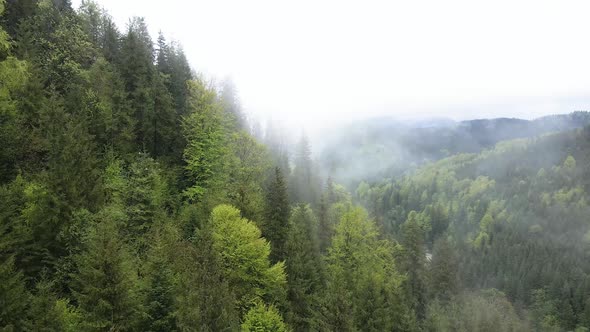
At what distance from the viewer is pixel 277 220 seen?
3206 centimetres

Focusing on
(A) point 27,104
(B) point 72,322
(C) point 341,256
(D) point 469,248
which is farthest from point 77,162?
(D) point 469,248

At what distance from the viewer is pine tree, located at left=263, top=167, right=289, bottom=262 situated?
103ft

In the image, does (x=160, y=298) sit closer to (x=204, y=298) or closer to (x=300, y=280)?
(x=204, y=298)

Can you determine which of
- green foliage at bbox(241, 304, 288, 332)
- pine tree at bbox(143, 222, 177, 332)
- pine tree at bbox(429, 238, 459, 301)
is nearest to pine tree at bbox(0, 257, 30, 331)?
pine tree at bbox(143, 222, 177, 332)

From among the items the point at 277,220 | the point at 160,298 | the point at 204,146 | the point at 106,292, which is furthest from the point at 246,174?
the point at 106,292

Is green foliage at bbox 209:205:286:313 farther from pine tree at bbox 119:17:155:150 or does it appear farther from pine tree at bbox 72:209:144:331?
pine tree at bbox 119:17:155:150

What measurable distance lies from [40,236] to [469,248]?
7364 inches

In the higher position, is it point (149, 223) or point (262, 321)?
point (149, 223)

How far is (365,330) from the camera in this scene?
30.0 metres

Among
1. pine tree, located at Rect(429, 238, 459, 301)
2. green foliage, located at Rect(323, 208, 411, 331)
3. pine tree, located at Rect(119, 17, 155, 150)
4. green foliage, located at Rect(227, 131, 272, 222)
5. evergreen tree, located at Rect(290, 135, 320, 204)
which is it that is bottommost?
pine tree, located at Rect(429, 238, 459, 301)

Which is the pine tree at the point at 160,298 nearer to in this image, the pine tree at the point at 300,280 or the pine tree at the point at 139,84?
the pine tree at the point at 300,280

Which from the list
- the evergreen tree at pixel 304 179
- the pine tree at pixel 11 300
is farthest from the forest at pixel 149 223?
the evergreen tree at pixel 304 179

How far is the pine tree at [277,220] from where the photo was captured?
1230 inches

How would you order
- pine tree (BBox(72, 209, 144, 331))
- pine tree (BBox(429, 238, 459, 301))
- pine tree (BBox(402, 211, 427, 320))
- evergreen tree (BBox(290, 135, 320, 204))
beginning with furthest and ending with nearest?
evergreen tree (BBox(290, 135, 320, 204)) → pine tree (BBox(429, 238, 459, 301)) → pine tree (BBox(402, 211, 427, 320)) → pine tree (BBox(72, 209, 144, 331))
